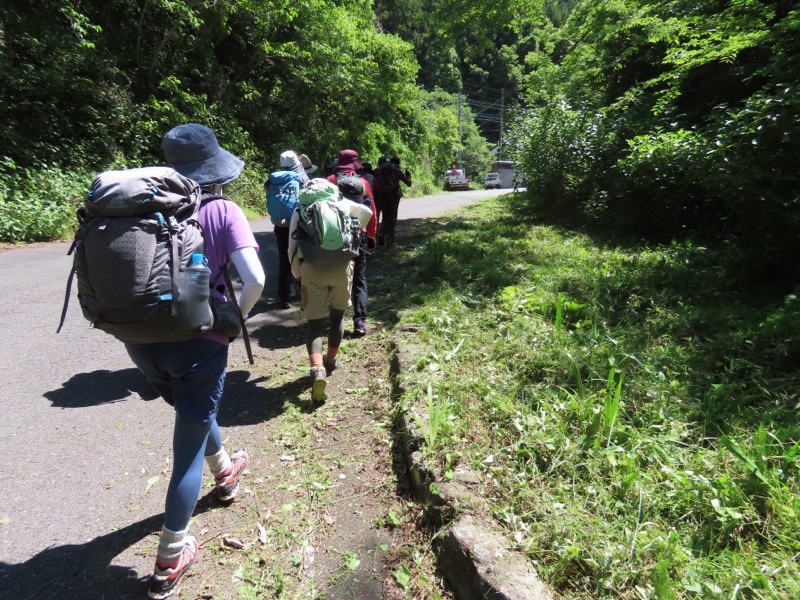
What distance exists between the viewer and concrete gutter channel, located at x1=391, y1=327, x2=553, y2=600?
176 centimetres

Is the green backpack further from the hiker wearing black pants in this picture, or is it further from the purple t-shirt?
the hiker wearing black pants

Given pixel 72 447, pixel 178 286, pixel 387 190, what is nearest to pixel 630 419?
pixel 178 286

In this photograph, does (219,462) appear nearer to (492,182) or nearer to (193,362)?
(193,362)

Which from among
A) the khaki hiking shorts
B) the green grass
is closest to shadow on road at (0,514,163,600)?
the green grass

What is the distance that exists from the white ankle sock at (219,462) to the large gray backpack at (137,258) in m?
1.00

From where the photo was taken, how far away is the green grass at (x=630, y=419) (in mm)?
1837

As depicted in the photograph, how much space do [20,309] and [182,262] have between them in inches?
182

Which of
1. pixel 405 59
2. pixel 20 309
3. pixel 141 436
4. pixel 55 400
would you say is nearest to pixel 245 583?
pixel 141 436

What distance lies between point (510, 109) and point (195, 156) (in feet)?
49.6

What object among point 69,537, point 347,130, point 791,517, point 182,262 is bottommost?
point 69,537

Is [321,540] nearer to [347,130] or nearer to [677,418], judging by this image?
A: [677,418]

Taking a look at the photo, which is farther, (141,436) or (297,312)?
(297,312)

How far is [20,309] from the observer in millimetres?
4926

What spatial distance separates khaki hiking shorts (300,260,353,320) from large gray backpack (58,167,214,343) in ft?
6.24
